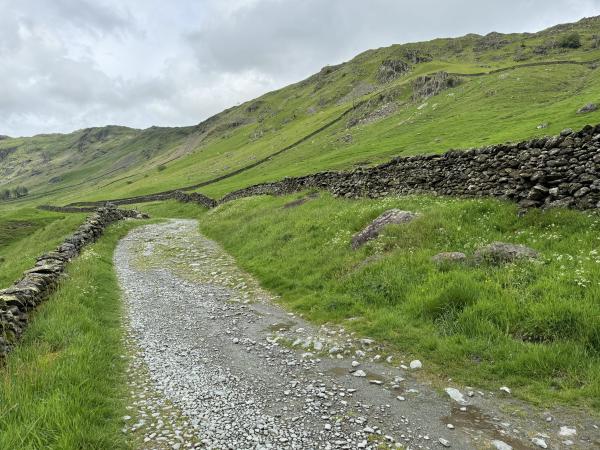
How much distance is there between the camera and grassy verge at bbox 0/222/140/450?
6.62 meters

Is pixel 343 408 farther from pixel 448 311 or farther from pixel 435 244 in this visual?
pixel 435 244

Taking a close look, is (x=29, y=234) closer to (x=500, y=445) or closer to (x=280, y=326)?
(x=280, y=326)

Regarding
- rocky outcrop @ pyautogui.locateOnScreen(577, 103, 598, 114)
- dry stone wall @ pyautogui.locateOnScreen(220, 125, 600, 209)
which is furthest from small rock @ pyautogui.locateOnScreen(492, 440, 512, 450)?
rocky outcrop @ pyautogui.locateOnScreen(577, 103, 598, 114)

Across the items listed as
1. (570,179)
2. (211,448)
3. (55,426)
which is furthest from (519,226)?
(55,426)

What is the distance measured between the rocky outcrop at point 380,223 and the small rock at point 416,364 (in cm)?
813

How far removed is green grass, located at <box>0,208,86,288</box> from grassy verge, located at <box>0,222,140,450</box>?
14.1 m

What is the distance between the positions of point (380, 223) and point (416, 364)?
9127 mm

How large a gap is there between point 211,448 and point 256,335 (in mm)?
5139

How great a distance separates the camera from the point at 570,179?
13945 mm

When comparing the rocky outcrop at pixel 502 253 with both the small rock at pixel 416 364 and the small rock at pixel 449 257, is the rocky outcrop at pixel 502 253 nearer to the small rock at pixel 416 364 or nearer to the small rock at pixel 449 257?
the small rock at pixel 449 257

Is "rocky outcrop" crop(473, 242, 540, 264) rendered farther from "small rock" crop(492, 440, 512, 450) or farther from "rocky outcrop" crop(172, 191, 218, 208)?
"rocky outcrop" crop(172, 191, 218, 208)

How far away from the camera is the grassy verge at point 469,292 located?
8.22 meters

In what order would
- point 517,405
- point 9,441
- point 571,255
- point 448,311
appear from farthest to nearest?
1. point 571,255
2. point 448,311
3. point 517,405
4. point 9,441

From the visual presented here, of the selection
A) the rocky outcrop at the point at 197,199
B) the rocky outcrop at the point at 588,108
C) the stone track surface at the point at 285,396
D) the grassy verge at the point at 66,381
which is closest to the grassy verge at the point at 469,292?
the stone track surface at the point at 285,396
